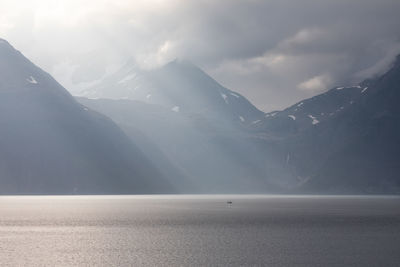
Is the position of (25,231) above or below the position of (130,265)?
above

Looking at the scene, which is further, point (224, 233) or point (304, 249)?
point (224, 233)

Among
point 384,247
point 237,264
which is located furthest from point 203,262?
point 384,247

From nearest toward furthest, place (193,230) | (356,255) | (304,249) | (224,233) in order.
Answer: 1. (356,255)
2. (304,249)
3. (224,233)
4. (193,230)

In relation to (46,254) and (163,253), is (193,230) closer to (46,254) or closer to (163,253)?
(163,253)

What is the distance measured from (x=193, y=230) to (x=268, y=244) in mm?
34072

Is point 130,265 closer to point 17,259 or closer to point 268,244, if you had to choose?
point 17,259

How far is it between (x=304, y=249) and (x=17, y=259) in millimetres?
44045

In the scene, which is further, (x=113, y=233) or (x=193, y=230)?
(x=193, y=230)

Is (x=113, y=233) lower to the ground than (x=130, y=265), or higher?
higher

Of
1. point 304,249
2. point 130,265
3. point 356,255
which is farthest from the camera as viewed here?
point 304,249

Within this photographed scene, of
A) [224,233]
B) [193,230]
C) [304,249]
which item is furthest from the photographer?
[193,230]

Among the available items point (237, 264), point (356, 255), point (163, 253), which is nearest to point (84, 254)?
point (163, 253)

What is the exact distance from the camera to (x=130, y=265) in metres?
71.8

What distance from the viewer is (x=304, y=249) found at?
88875 mm
